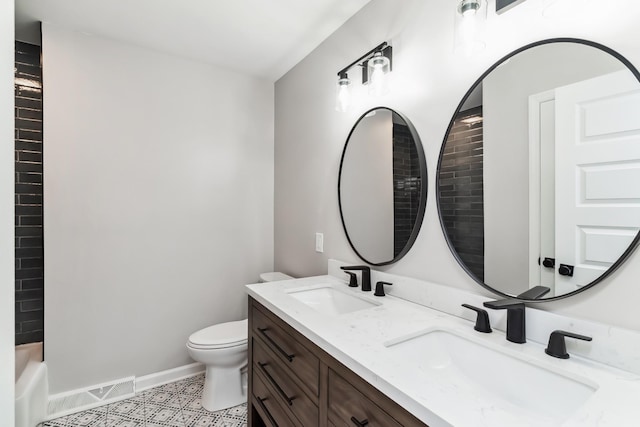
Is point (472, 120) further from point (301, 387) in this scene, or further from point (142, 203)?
point (142, 203)

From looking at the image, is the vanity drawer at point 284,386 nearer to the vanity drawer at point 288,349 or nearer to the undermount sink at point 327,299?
the vanity drawer at point 288,349

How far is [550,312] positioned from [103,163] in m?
2.55

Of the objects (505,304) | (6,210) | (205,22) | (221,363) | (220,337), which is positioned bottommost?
(221,363)

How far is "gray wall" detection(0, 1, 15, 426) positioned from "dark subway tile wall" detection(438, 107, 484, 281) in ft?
4.80

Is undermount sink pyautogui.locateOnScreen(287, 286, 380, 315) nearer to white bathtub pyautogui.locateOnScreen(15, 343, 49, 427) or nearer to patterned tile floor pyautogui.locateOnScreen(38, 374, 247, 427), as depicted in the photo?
patterned tile floor pyautogui.locateOnScreen(38, 374, 247, 427)

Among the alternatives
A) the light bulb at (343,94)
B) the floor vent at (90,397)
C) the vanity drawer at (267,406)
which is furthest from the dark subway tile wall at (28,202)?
the light bulb at (343,94)

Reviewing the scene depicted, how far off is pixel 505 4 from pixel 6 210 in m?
1.68

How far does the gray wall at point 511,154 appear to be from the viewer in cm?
98

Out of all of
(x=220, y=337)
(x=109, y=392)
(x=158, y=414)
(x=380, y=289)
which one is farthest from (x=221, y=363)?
(x=380, y=289)

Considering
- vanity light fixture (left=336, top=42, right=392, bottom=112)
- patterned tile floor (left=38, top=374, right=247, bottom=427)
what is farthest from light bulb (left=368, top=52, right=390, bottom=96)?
patterned tile floor (left=38, top=374, right=247, bottom=427)

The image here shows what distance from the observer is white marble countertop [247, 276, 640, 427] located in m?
0.62

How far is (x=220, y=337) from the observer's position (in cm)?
203

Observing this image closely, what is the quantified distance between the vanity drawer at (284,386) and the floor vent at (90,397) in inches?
47.7

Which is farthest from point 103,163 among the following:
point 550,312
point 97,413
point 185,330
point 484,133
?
point 550,312
